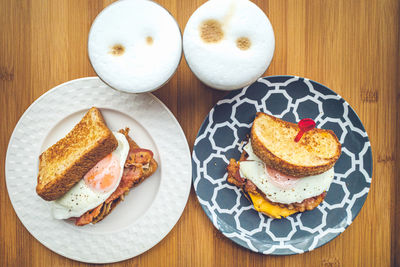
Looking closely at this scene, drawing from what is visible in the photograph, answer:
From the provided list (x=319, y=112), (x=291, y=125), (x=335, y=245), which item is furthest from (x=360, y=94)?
(x=335, y=245)

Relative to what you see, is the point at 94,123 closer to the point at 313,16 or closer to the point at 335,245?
the point at 313,16

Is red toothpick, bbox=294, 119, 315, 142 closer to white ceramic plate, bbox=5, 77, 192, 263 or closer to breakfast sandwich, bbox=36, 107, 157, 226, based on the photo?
white ceramic plate, bbox=5, 77, 192, 263

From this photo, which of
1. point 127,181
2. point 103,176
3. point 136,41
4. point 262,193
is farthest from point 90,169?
point 262,193

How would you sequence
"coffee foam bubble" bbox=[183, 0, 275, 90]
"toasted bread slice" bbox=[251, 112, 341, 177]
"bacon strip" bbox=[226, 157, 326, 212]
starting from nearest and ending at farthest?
1. "coffee foam bubble" bbox=[183, 0, 275, 90]
2. "toasted bread slice" bbox=[251, 112, 341, 177]
3. "bacon strip" bbox=[226, 157, 326, 212]

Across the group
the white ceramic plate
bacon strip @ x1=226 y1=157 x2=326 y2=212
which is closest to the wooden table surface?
the white ceramic plate

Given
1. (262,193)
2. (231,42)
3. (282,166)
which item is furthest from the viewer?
(262,193)

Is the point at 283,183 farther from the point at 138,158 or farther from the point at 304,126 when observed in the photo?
the point at 138,158

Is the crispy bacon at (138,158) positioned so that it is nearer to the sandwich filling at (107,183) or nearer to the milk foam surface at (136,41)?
the sandwich filling at (107,183)

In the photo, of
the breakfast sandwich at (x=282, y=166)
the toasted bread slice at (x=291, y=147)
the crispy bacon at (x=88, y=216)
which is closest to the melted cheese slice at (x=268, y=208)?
the breakfast sandwich at (x=282, y=166)
